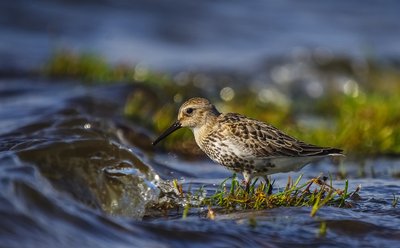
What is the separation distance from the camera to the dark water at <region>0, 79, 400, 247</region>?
656 cm

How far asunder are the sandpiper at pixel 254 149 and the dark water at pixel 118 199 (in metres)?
0.48

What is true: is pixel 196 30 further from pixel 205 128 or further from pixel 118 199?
pixel 118 199

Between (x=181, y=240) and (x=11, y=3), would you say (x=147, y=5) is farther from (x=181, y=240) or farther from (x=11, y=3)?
(x=181, y=240)

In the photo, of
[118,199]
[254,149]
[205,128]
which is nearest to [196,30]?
[205,128]

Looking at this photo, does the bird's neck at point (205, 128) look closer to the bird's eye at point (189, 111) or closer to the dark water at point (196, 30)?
the bird's eye at point (189, 111)

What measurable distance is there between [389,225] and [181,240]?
1.98m

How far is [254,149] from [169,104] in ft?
14.4

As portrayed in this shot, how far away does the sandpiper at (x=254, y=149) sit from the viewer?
8.23m

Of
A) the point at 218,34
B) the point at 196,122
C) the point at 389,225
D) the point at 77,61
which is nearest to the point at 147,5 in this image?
the point at 218,34

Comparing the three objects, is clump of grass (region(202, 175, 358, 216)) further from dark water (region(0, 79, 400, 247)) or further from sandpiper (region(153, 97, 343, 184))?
sandpiper (region(153, 97, 343, 184))

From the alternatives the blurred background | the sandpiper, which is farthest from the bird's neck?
the blurred background

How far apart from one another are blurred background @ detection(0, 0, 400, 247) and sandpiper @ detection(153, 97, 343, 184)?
468 millimetres

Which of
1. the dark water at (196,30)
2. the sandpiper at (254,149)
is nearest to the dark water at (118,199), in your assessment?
the sandpiper at (254,149)

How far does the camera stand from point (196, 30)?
2212 cm
